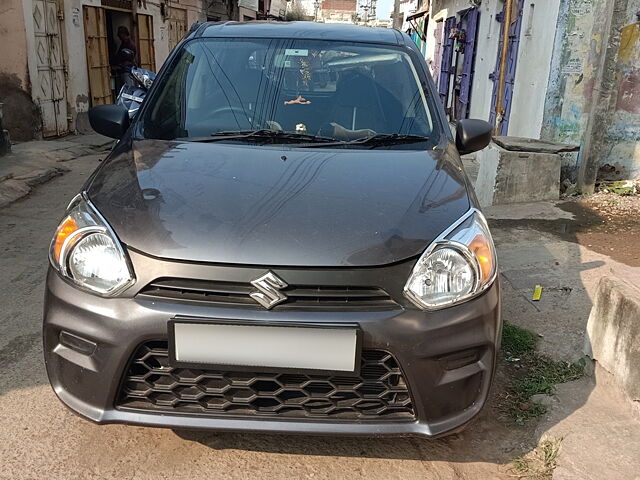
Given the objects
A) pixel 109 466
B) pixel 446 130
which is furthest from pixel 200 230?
pixel 446 130

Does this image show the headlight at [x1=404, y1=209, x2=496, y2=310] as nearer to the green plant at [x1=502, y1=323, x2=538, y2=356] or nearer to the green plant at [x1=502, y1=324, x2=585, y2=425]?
the green plant at [x1=502, y1=324, x2=585, y2=425]

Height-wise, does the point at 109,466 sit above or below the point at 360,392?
below

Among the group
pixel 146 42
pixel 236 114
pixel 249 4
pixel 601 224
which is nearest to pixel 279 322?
pixel 236 114

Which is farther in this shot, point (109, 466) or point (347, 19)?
point (347, 19)

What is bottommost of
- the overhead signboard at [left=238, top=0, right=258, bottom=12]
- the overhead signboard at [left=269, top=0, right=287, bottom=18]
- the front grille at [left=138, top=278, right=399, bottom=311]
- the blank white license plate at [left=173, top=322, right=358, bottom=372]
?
the blank white license plate at [left=173, top=322, right=358, bottom=372]

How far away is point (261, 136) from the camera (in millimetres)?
2807

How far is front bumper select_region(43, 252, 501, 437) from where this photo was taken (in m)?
1.84

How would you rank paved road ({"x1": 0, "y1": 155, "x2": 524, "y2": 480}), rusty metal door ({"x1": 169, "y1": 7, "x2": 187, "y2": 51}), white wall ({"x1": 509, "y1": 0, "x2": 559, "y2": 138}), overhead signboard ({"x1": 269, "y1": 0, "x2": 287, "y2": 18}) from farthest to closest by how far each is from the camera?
1. overhead signboard ({"x1": 269, "y1": 0, "x2": 287, "y2": 18})
2. rusty metal door ({"x1": 169, "y1": 7, "x2": 187, "y2": 51})
3. white wall ({"x1": 509, "y1": 0, "x2": 559, "y2": 138})
4. paved road ({"x1": 0, "y1": 155, "x2": 524, "y2": 480})

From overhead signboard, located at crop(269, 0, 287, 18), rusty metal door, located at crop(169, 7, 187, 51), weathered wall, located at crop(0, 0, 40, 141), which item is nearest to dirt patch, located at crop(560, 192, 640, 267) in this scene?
weathered wall, located at crop(0, 0, 40, 141)

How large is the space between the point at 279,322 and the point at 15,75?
329 inches

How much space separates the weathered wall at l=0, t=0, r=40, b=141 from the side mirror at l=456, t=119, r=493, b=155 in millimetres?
7554

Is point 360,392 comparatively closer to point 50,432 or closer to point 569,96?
point 50,432

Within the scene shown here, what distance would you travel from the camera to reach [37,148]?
8.05m

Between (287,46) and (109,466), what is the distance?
2273 millimetres
